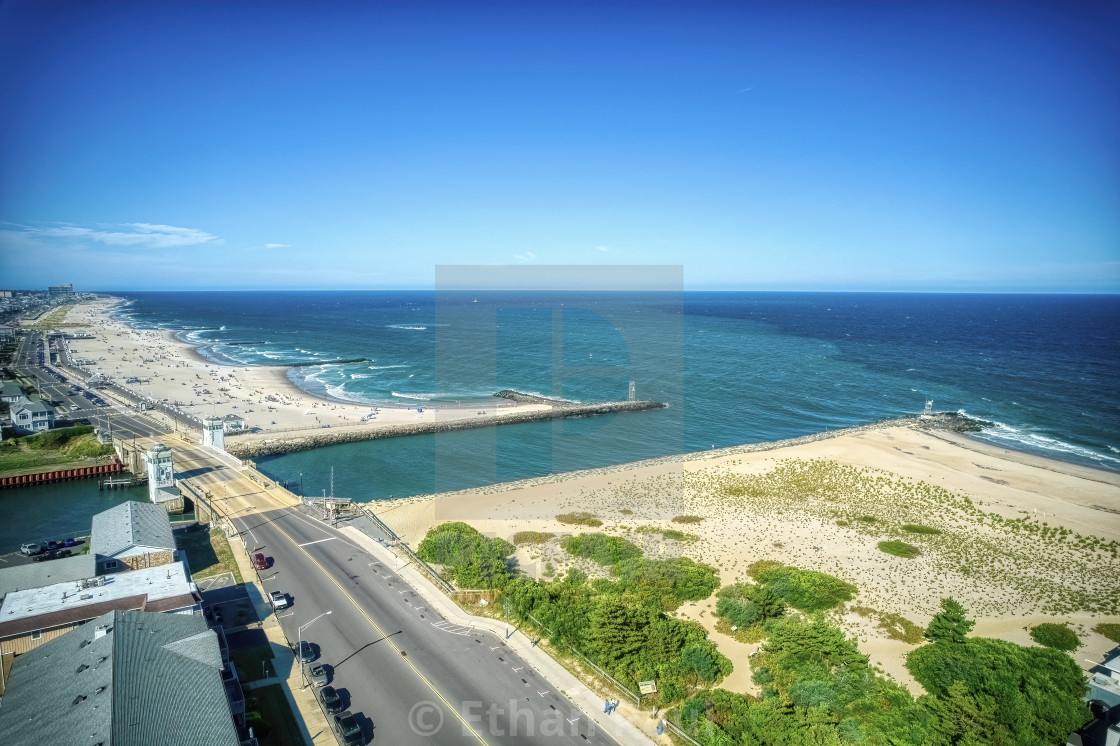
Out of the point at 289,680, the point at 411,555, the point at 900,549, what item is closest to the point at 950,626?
the point at 900,549

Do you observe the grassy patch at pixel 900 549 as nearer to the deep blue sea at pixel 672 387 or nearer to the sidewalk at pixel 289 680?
the deep blue sea at pixel 672 387

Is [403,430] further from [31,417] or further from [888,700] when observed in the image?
[888,700]

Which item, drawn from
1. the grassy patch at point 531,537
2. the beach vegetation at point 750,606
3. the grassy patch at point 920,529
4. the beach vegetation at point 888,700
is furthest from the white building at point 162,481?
the grassy patch at point 920,529

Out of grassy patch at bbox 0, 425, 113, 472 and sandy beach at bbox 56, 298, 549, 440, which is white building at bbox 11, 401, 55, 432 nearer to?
grassy patch at bbox 0, 425, 113, 472

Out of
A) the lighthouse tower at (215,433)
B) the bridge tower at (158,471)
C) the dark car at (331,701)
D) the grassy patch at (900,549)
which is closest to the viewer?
the dark car at (331,701)

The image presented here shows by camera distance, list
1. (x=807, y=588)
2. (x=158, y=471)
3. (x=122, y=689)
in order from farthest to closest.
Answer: (x=158, y=471) → (x=807, y=588) → (x=122, y=689)

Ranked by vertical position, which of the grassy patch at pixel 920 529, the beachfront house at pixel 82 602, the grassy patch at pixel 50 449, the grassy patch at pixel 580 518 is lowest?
the grassy patch at pixel 920 529

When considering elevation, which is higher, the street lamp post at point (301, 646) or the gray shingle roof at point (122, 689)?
the gray shingle roof at point (122, 689)

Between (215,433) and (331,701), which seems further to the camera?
(215,433)
